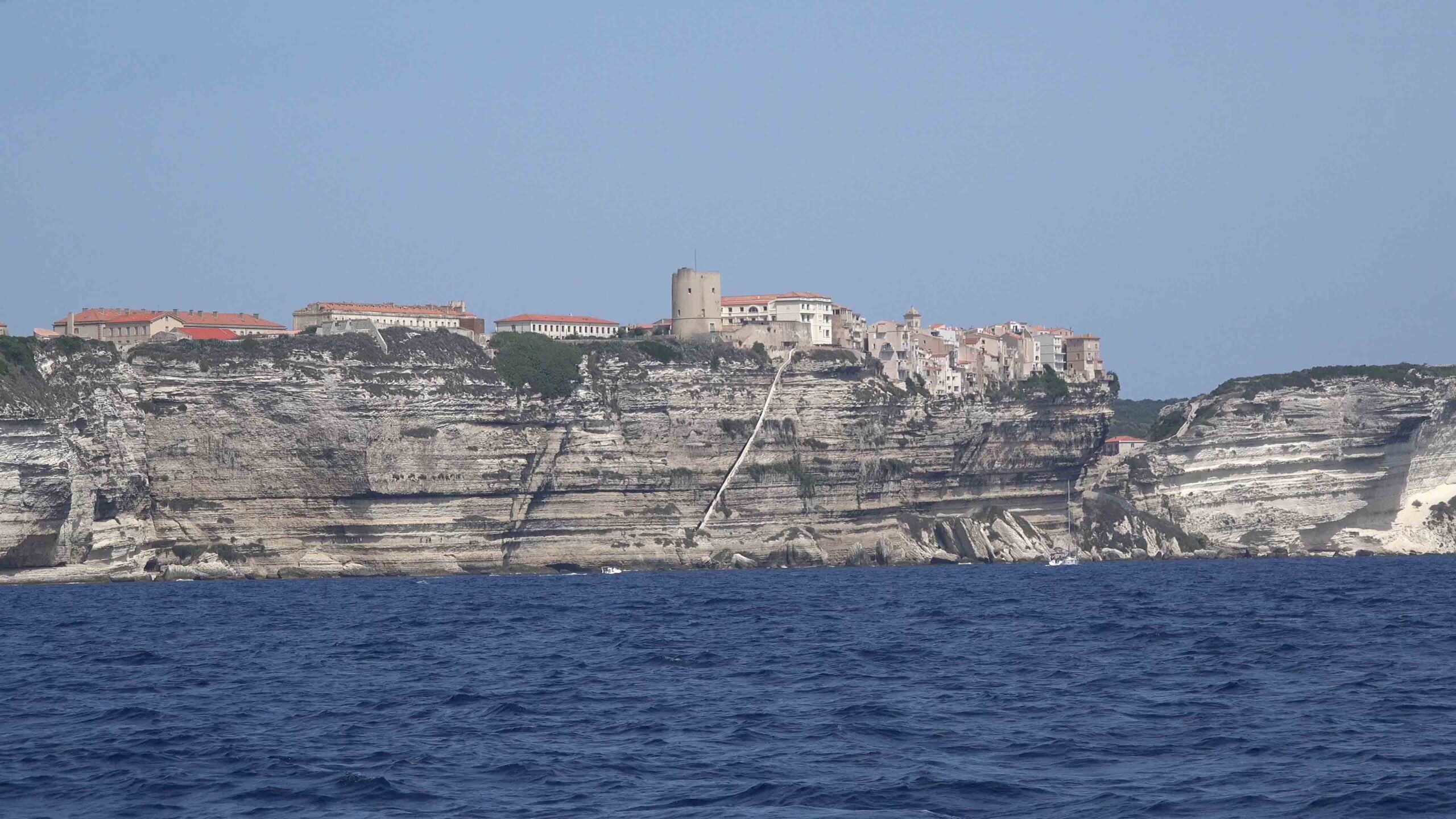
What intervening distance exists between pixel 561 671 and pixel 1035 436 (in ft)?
240

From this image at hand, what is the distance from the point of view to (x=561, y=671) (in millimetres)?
32969

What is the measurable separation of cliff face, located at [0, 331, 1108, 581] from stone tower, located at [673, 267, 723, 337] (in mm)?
11056

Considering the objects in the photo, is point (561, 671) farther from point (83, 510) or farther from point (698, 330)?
point (698, 330)

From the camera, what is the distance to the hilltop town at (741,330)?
9688cm

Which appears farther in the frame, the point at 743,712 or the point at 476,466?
the point at 476,466

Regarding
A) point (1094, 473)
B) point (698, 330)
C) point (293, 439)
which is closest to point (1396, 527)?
point (1094, 473)

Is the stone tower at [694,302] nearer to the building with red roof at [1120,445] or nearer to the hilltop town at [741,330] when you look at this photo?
the hilltop town at [741,330]

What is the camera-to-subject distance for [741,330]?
4099 inches

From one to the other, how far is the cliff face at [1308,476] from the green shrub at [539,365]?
33171mm

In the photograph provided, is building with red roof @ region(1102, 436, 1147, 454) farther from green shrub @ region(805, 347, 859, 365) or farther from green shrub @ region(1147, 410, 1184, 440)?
green shrub @ region(805, 347, 859, 365)

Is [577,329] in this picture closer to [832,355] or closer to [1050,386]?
[832,355]

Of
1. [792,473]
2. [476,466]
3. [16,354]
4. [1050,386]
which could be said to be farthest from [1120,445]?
[16,354]

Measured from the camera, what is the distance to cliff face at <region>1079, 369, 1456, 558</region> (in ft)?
342

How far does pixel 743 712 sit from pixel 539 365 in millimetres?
66637
